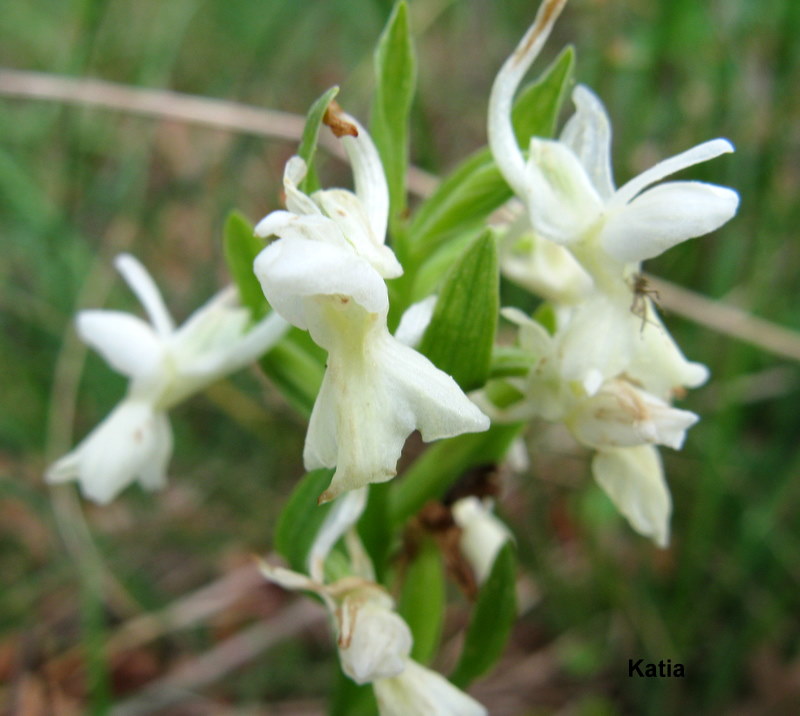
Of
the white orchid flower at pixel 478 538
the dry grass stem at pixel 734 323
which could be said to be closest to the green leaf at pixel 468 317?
the white orchid flower at pixel 478 538

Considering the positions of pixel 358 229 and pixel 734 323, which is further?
pixel 734 323

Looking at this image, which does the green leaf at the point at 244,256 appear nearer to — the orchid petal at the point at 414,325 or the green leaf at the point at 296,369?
the green leaf at the point at 296,369

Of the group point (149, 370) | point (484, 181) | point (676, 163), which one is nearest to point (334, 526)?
point (149, 370)

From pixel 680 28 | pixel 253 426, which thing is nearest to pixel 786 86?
pixel 680 28

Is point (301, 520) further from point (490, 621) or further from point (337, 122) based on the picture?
point (337, 122)

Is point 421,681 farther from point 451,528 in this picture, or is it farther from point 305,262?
point 305,262

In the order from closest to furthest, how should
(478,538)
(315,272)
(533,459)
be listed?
(315,272)
(478,538)
(533,459)
